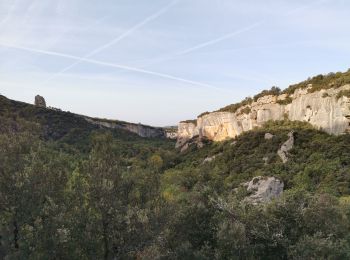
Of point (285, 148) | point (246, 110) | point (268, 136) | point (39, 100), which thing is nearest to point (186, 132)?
point (246, 110)

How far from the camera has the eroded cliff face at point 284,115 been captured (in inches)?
2837

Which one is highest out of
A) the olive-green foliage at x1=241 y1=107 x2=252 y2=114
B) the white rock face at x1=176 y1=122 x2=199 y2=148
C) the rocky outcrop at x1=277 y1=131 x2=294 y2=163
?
the olive-green foliage at x1=241 y1=107 x2=252 y2=114

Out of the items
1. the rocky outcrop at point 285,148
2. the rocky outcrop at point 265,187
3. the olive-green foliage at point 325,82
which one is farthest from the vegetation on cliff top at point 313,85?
the rocky outcrop at point 265,187

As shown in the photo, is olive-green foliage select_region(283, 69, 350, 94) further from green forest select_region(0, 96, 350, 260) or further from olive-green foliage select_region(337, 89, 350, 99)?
green forest select_region(0, 96, 350, 260)

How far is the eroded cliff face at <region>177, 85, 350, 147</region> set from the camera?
72.1m

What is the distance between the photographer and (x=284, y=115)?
288 ft

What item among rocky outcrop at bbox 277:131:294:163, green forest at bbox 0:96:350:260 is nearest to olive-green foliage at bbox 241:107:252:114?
rocky outcrop at bbox 277:131:294:163

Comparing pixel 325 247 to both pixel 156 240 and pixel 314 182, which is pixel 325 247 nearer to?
pixel 156 240

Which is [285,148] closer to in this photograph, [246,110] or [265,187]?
[265,187]

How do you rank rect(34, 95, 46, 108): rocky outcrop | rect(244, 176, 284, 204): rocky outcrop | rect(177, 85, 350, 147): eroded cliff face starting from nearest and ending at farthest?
rect(244, 176, 284, 204): rocky outcrop, rect(177, 85, 350, 147): eroded cliff face, rect(34, 95, 46, 108): rocky outcrop

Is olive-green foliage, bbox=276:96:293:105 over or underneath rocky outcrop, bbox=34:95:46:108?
underneath

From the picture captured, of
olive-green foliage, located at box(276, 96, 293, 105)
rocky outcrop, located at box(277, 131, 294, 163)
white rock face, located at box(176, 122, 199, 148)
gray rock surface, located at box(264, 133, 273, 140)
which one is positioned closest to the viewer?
rocky outcrop, located at box(277, 131, 294, 163)

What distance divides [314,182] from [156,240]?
44.9 meters

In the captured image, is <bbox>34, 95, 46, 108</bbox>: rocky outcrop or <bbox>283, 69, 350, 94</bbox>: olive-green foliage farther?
<bbox>34, 95, 46, 108</bbox>: rocky outcrop
